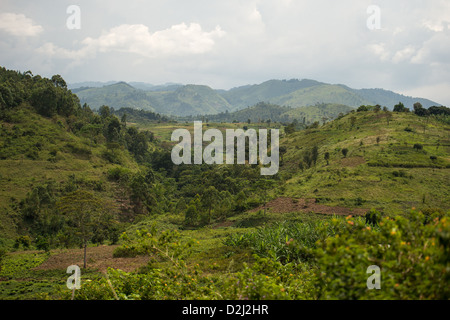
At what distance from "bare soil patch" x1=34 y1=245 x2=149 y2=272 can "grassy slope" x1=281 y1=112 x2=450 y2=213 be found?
72.7 ft

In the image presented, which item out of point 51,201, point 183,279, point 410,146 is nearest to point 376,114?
point 410,146

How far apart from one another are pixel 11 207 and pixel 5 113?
25699 mm

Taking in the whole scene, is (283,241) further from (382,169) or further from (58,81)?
(58,81)

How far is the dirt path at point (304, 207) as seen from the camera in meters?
28.7

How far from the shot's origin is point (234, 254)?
1788 cm

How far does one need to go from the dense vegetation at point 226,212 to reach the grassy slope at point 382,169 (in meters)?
0.24

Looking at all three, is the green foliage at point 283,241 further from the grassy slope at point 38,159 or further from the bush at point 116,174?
the bush at point 116,174

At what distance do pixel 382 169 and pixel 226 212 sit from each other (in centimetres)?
2197

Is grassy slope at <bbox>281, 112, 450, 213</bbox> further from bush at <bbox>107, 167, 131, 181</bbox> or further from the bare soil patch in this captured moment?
bush at <bbox>107, 167, 131, 181</bbox>

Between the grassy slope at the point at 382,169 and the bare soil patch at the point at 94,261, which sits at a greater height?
the grassy slope at the point at 382,169

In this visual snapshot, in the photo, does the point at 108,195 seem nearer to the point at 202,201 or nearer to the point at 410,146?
the point at 202,201

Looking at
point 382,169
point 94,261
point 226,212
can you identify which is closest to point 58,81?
point 226,212

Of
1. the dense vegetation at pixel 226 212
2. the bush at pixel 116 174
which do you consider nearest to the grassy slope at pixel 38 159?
the dense vegetation at pixel 226 212
